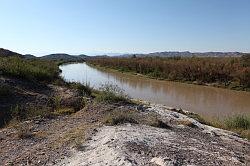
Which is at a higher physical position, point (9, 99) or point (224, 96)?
point (9, 99)

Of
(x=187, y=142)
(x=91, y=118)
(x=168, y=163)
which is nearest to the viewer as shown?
(x=168, y=163)

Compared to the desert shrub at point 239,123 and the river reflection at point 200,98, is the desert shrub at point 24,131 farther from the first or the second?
the river reflection at point 200,98

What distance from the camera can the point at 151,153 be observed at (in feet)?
24.1

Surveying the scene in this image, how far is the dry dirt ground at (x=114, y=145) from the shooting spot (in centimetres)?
720

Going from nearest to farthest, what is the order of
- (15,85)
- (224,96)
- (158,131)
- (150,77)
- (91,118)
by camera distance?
(158,131) → (91,118) → (15,85) → (224,96) → (150,77)

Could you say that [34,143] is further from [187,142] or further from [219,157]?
[219,157]

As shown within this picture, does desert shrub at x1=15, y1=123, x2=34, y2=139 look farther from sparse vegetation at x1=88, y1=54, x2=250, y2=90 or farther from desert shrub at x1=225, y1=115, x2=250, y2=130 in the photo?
sparse vegetation at x1=88, y1=54, x2=250, y2=90

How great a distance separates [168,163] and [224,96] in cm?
2435

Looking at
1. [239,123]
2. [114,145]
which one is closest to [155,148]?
[114,145]

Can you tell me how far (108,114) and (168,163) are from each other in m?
4.52

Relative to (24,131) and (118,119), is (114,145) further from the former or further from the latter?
(24,131)

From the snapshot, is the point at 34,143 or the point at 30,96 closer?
the point at 34,143

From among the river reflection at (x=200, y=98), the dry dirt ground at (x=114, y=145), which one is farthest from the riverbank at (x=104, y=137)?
the river reflection at (x=200, y=98)

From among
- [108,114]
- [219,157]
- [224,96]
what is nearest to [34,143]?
[108,114]
